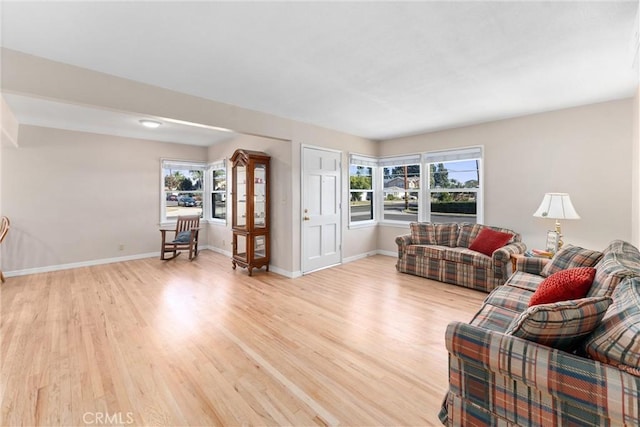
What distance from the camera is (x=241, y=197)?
15.9ft

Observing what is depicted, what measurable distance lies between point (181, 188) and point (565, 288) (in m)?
6.81

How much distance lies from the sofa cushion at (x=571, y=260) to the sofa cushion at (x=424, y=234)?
1899 mm

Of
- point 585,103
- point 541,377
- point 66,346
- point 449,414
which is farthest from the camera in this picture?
point 585,103

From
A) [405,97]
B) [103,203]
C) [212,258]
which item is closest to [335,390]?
[405,97]

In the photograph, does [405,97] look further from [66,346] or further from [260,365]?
[66,346]

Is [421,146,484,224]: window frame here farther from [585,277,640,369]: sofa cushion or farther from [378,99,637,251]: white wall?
[585,277,640,369]: sofa cushion

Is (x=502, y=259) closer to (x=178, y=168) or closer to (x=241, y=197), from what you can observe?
(x=241, y=197)

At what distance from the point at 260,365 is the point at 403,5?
2693 millimetres

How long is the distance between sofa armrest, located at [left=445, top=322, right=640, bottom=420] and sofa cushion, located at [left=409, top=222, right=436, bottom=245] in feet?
11.1

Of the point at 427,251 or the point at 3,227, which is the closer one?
the point at 3,227

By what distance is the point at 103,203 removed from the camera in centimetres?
533

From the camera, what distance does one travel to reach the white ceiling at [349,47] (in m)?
1.79

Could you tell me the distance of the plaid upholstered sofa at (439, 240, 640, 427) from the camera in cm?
100

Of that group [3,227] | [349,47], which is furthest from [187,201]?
[349,47]
